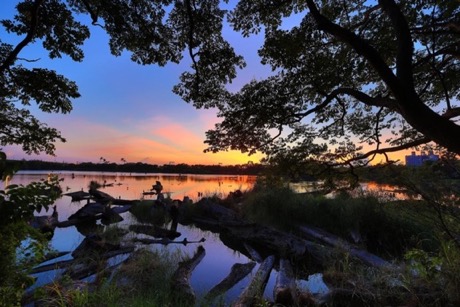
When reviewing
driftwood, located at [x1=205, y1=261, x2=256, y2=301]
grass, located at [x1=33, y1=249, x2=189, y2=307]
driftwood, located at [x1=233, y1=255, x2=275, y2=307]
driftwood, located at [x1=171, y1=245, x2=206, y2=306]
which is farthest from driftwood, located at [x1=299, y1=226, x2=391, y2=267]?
grass, located at [x1=33, y1=249, x2=189, y2=307]

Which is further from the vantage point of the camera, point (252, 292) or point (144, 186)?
point (144, 186)

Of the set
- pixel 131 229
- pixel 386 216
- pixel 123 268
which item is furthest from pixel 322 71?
pixel 131 229

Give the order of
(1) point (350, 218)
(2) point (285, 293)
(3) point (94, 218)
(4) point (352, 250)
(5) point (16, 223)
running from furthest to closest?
(3) point (94, 218), (1) point (350, 218), (4) point (352, 250), (2) point (285, 293), (5) point (16, 223)

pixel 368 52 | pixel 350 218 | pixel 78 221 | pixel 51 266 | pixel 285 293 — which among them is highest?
pixel 368 52

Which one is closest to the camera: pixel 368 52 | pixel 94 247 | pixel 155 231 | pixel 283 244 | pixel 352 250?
pixel 368 52

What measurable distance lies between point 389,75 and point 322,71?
3397 millimetres

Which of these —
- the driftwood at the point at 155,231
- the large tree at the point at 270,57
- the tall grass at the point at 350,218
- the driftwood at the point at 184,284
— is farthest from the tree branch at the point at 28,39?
the tall grass at the point at 350,218

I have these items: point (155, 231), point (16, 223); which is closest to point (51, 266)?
point (155, 231)

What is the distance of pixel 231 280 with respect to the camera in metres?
8.31

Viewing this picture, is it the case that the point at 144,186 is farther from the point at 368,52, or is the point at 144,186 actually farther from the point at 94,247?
the point at 368,52

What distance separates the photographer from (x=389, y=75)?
4.55 meters

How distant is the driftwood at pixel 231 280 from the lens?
714 centimetres

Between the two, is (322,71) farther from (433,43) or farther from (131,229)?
(131,229)

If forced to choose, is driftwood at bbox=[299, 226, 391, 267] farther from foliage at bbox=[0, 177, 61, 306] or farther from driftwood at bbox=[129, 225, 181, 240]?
foliage at bbox=[0, 177, 61, 306]
